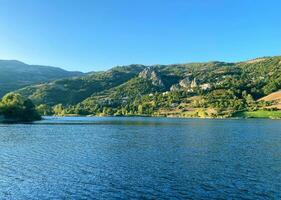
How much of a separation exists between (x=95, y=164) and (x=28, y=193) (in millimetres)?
26365

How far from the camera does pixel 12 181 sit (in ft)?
200

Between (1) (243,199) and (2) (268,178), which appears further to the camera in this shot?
(2) (268,178)

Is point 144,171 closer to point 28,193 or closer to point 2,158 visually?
point 28,193

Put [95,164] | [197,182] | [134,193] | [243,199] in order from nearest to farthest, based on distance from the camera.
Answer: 1. [243,199]
2. [134,193]
3. [197,182]
4. [95,164]

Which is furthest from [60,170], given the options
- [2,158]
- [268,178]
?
[268,178]

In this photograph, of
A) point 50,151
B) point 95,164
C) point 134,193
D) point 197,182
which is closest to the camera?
point 134,193

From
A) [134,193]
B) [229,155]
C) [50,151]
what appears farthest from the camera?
[50,151]

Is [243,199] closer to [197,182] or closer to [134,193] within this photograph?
[197,182]

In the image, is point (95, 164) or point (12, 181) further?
point (95, 164)

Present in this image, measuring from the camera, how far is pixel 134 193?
53.7 metres

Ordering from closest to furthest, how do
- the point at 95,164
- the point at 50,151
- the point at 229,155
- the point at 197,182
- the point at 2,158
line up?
the point at 197,182 < the point at 95,164 < the point at 2,158 < the point at 229,155 < the point at 50,151

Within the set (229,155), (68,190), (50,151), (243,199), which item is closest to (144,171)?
(68,190)

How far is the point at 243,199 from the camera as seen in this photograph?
5031 cm

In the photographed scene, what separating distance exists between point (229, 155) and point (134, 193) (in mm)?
46439
